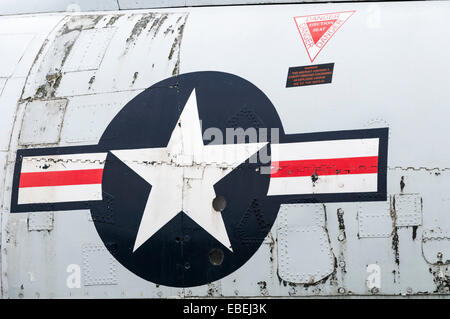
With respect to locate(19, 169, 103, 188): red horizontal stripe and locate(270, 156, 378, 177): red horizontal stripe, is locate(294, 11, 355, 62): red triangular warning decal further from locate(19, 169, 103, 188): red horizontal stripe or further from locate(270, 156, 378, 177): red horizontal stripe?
locate(19, 169, 103, 188): red horizontal stripe

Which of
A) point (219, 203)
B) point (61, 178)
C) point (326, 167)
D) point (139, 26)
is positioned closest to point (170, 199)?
point (219, 203)

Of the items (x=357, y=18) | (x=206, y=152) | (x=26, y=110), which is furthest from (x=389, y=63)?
(x=26, y=110)

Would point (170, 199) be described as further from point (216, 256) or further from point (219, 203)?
point (216, 256)

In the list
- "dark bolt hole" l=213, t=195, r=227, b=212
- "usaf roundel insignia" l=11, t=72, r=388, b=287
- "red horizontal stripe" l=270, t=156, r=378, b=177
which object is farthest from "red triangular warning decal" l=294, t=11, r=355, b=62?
"dark bolt hole" l=213, t=195, r=227, b=212

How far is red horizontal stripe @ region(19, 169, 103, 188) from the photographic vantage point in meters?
6.27

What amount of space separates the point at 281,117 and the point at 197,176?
89cm

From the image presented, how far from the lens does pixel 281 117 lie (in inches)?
Result: 235

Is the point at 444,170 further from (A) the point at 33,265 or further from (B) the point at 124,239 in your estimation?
(A) the point at 33,265

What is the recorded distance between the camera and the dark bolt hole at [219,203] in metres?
5.92

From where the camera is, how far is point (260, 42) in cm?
642

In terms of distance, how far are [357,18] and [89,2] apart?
3087mm

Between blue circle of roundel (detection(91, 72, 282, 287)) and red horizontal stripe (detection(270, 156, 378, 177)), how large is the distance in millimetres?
147

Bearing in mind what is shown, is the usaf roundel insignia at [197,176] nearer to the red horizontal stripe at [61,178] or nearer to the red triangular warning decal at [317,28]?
the red horizontal stripe at [61,178]
